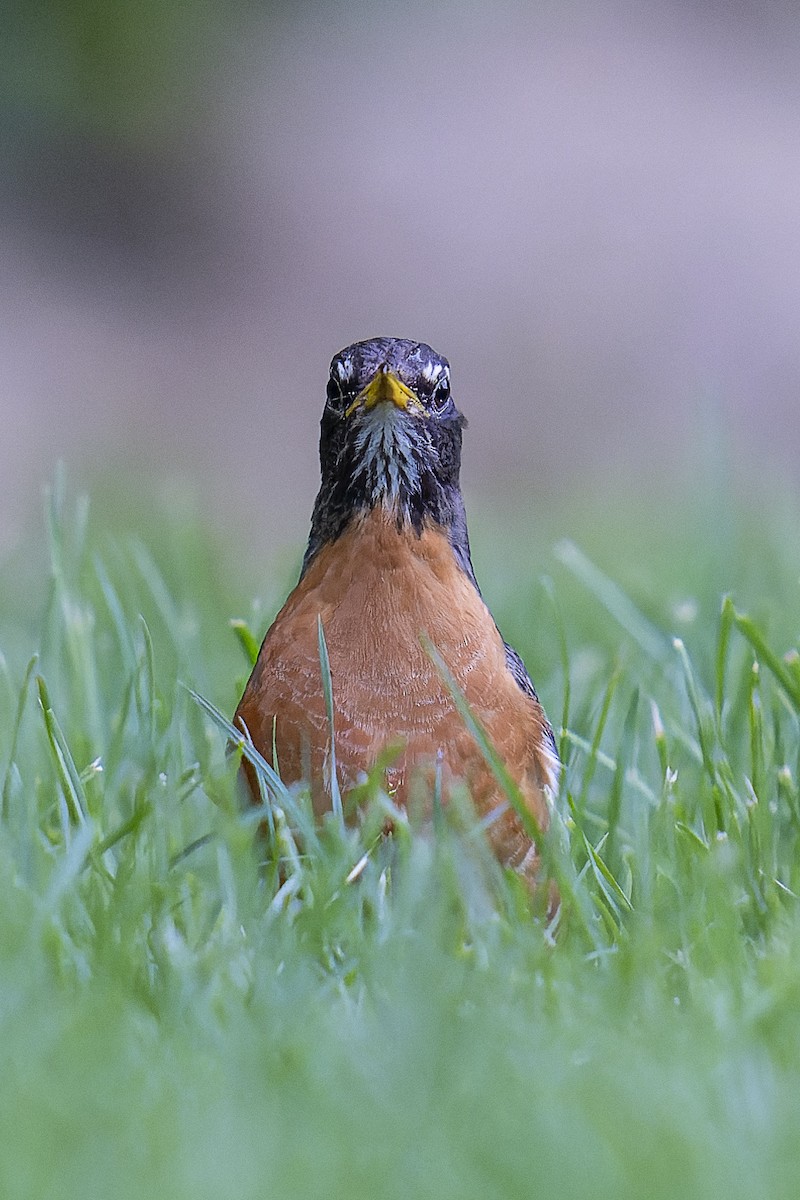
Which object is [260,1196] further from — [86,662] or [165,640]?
[165,640]

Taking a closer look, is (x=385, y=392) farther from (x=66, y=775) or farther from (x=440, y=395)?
(x=66, y=775)

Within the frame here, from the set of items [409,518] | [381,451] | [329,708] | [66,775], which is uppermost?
[381,451]

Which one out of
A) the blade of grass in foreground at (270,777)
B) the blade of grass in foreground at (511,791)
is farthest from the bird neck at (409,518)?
the blade of grass in foreground at (270,777)

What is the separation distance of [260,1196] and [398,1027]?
1.63 feet

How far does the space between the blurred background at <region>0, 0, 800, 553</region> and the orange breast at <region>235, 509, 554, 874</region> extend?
219 inches

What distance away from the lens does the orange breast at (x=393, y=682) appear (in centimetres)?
322

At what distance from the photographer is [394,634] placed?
334 cm

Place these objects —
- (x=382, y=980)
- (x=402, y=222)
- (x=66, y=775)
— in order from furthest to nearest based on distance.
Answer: (x=402, y=222)
(x=66, y=775)
(x=382, y=980)

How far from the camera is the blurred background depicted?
9328 millimetres

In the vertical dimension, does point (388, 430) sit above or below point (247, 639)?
above

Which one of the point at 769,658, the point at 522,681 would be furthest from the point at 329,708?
the point at 769,658

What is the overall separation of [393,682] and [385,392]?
2.08 feet

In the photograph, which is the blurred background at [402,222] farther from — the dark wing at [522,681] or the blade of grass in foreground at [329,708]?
the blade of grass in foreground at [329,708]

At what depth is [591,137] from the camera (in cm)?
985
